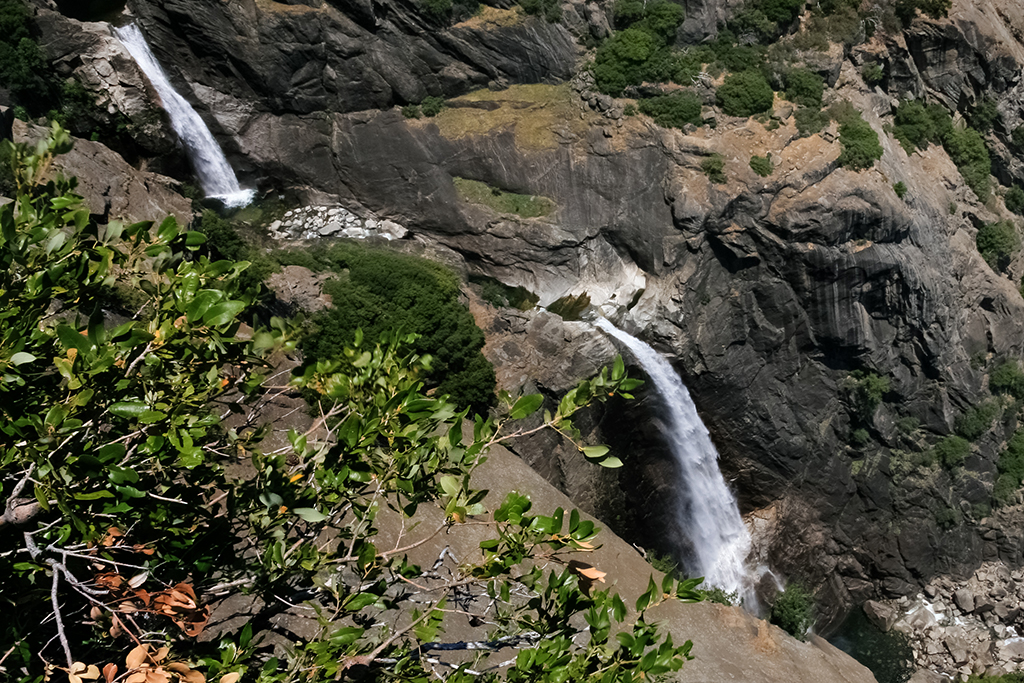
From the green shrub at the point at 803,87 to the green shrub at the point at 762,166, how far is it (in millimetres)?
2643

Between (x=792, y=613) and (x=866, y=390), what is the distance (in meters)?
6.06

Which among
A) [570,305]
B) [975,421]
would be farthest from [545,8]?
[975,421]

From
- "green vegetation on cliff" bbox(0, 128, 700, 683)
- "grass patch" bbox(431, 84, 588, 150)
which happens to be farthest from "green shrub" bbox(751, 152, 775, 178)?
"green vegetation on cliff" bbox(0, 128, 700, 683)

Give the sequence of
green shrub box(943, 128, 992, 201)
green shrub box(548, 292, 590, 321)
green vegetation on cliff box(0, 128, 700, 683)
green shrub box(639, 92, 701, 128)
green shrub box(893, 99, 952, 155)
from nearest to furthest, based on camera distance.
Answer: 1. green vegetation on cliff box(0, 128, 700, 683)
2. green shrub box(548, 292, 590, 321)
3. green shrub box(639, 92, 701, 128)
4. green shrub box(893, 99, 952, 155)
5. green shrub box(943, 128, 992, 201)

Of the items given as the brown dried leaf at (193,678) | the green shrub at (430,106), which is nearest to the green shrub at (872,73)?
the green shrub at (430,106)

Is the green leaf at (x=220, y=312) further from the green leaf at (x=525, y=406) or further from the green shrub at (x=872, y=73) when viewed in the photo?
the green shrub at (x=872, y=73)

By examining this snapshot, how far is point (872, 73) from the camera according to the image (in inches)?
752

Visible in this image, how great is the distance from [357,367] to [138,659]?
217 centimetres

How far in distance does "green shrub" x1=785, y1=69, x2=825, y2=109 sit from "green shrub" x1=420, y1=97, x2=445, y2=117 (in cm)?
959

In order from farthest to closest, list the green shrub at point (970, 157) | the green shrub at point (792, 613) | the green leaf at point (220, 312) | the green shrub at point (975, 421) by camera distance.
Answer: the green shrub at point (970, 157), the green shrub at point (975, 421), the green shrub at point (792, 613), the green leaf at point (220, 312)

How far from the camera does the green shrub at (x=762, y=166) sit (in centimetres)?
1694

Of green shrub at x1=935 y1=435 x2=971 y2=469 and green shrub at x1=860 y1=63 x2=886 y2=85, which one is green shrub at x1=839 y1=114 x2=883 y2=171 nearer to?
green shrub at x1=860 y1=63 x2=886 y2=85

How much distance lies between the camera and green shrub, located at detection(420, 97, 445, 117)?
1797cm

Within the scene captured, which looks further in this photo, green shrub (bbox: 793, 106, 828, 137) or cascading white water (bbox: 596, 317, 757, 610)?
green shrub (bbox: 793, 106, 828, 137)
